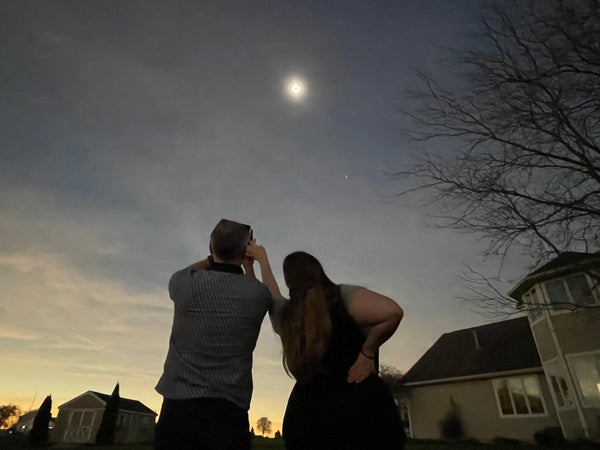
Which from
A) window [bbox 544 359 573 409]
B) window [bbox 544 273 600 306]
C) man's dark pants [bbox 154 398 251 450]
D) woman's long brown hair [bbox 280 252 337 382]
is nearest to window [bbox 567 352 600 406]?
window [bbox 544 359 573 409]

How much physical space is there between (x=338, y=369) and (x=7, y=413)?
322 feet

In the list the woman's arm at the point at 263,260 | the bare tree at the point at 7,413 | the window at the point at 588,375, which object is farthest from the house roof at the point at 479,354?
the bare tree at the point at 7,413

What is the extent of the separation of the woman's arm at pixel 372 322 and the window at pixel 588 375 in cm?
1742

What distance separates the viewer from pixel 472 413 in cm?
1947

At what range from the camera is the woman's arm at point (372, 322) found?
181cm

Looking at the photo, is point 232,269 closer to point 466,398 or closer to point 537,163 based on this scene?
point 537,163

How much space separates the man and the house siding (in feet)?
68.5

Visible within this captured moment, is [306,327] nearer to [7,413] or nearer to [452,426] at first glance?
[452,426]

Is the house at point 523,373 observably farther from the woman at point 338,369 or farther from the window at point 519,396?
the woman at point 338,369

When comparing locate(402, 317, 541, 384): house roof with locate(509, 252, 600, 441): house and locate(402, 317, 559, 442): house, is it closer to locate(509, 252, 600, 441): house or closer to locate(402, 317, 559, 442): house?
locate(402, 317, 559, 442): house

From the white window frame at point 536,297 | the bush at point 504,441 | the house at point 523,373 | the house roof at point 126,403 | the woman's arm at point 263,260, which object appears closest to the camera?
the woman's arm at point 263,260

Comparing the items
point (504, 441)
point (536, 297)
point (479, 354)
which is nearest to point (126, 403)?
point (479, 354)

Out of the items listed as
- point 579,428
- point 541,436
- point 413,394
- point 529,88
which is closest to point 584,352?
point 579,428

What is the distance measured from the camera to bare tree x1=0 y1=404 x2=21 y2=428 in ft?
225
